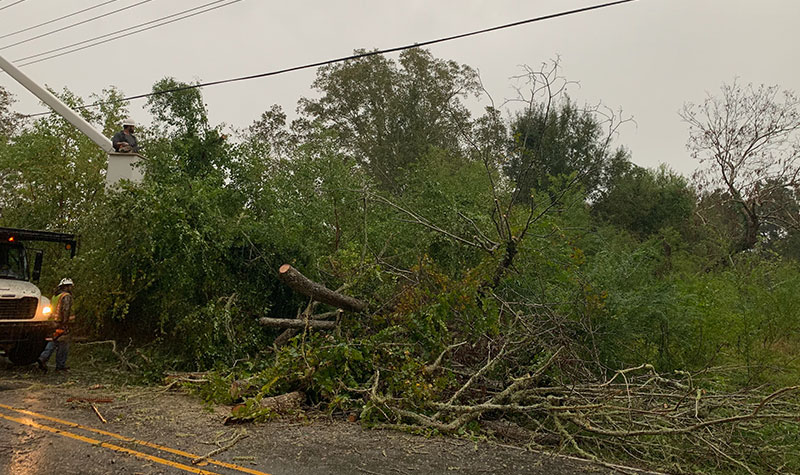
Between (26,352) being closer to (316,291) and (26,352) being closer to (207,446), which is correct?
(316,291)

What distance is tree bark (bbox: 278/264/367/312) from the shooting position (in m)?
8.48

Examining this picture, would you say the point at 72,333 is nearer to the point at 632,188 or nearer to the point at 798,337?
the point at 798,337

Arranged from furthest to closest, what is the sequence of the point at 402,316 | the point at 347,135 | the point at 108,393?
the point at 347,135, the point at 402,316, the point at 108,393

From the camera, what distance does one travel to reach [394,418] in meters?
6.91

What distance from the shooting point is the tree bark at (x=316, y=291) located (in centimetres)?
848

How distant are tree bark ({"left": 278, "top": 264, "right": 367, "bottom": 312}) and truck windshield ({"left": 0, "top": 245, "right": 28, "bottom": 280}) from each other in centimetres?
467

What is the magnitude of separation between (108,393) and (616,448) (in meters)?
6.23

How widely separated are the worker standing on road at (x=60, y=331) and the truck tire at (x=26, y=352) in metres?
0.12

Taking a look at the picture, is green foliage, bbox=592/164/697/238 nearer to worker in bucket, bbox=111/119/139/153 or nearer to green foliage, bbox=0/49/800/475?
green foliage, bbox=0/49/800/475

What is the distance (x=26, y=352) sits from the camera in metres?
9.54

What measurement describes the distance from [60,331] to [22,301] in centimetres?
70

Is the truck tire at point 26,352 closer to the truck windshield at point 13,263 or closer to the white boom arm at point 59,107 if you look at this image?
the truck windshield at point 13,263

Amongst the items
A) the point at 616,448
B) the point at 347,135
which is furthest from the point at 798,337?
the point at 347,135

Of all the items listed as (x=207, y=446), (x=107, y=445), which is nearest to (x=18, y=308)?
(x=107, y=445)
